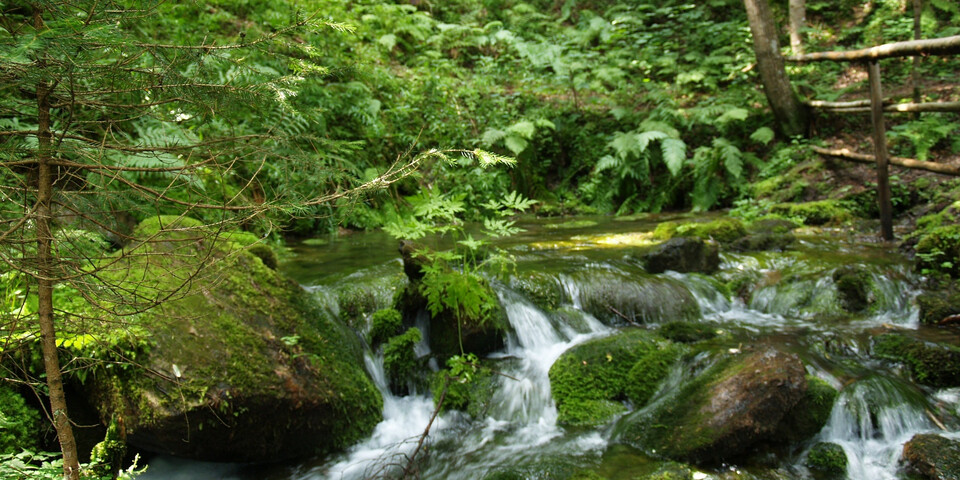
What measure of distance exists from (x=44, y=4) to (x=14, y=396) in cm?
246

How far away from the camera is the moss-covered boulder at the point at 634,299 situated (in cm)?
586

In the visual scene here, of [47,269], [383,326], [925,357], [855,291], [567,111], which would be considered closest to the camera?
[47,269]

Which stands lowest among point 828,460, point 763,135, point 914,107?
point 828,460

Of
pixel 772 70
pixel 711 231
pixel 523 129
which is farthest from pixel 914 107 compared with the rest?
pixel 523 129

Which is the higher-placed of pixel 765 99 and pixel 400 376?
pixel 765 99

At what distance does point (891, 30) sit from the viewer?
11.5 meters

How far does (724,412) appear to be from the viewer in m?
3.71

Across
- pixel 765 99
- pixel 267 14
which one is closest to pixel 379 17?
pixel 267 14

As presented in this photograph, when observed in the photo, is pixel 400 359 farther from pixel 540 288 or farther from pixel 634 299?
pixel 634 299

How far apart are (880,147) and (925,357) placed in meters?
3.73

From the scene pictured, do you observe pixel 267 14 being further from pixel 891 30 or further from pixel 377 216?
pixel 891 30

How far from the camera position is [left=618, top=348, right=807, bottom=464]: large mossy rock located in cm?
362

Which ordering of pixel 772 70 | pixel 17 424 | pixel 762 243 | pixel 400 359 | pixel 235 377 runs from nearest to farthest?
1. pixel 17 424
2. pixel 235 377
3. pixel 400 359
4. pixel 762 243
5. pixel 772 70

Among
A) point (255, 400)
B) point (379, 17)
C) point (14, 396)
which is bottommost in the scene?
point (255, 400)
